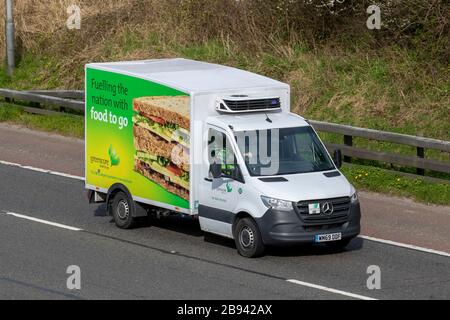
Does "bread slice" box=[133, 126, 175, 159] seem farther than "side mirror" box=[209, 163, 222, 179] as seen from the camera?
Yes

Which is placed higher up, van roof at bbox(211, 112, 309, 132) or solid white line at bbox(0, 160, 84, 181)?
van roof at bbox(211, 112, 309, 132)

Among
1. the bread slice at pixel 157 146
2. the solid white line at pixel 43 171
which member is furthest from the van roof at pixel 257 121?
the solid white line at pixel 43 171

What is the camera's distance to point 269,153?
1756cm

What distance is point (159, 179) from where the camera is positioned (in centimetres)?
1825

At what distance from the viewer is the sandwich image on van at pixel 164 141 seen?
58.1ft

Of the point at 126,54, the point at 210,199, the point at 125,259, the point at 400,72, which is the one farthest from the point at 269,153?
the point at 126,54

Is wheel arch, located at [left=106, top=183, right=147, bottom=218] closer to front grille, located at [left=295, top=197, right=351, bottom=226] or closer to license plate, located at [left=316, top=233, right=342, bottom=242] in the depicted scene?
front grille, located at [left=295, top=197, right=351, bottom=226]

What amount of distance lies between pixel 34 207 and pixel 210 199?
4.27 meters

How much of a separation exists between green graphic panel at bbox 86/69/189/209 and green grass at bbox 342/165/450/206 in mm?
5102

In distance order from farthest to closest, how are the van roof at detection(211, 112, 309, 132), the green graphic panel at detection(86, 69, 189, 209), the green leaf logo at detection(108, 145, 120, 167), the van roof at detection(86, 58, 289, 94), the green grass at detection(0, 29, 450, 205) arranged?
the green grass at detection(0, 29, 450, 205), the green leaf logo at detection(108, 145, 120, 167), the green graphic panel at detection(86, 69, 189, 209), the van roof at detection(86, 58, 289, 94), the van roof at detection(211, 112, 309, 132)

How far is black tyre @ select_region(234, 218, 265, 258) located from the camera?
55.5 feet

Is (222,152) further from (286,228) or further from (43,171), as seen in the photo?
(43,171)

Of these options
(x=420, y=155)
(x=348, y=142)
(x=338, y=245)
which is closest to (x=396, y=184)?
(x=420, y=155)

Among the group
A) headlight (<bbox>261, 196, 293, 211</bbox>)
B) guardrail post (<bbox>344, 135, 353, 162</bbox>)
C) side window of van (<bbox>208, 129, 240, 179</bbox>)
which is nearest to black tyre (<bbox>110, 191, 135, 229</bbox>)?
side window of van (<bbox>208, 129, 240, 179</bbox>)
